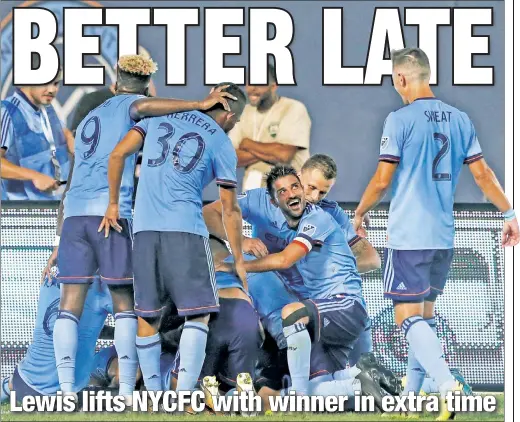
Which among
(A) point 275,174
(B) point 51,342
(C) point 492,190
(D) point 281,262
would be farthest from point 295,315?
(B) point 51,342

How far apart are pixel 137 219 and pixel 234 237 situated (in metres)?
0.68

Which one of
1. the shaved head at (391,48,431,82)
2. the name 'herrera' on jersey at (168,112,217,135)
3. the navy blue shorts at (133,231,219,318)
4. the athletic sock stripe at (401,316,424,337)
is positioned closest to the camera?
the navy blue shorts at (133,231,219,318)

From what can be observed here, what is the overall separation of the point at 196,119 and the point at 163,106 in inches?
10.1

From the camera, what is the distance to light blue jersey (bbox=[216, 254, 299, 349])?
734 centimetres

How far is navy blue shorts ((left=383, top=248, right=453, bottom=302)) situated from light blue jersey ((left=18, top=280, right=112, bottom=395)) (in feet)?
6.59

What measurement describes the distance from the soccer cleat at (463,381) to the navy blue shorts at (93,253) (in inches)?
94.2

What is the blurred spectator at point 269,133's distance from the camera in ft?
24.3

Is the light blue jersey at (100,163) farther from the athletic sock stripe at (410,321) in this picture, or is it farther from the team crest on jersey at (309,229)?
the athletic sock stripe at (410,321)

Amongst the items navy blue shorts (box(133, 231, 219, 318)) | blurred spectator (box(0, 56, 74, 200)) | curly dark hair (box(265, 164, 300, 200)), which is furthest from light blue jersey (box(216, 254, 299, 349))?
blurred spectator (box(0, 56, 74, 200))

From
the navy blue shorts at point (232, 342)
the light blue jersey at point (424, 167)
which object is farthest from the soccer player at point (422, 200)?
the navy blue shorts at point (232, 342)

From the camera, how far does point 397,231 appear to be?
737 cm

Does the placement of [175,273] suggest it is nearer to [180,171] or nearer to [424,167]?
[180,171]
